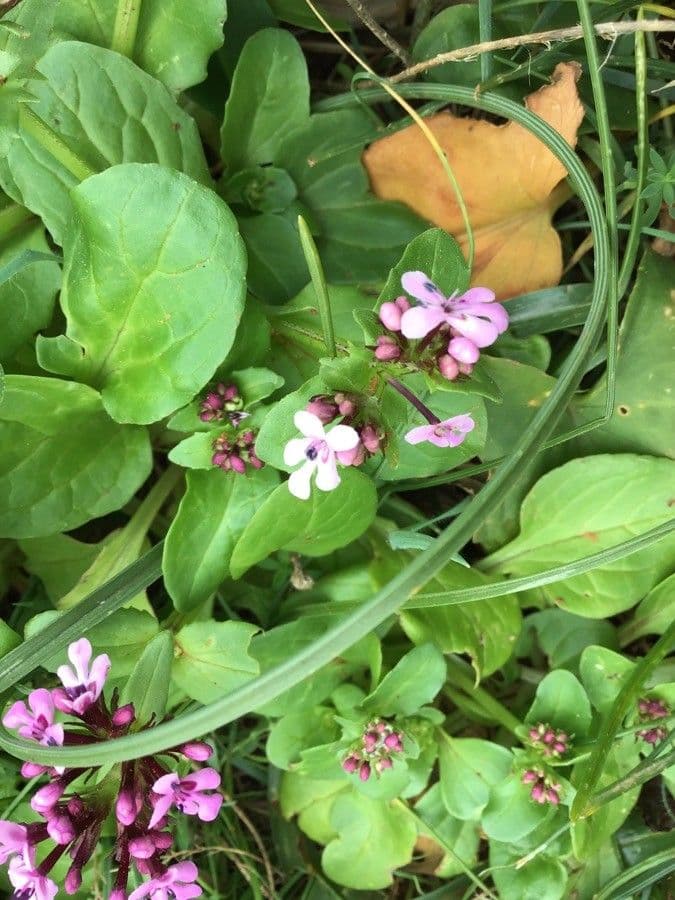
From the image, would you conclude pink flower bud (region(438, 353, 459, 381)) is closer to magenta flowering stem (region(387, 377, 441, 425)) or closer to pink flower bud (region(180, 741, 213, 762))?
magenta flowering stem (region(387, 377, 441, 425))

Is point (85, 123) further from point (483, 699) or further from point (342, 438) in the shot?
point (483, 699)

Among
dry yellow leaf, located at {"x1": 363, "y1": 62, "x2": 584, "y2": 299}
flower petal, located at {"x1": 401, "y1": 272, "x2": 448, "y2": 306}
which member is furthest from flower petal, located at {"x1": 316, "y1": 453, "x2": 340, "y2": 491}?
dry yellow leaf, located at {"x1": 363, "y1": 62, "x2": 584, "y2": 299}

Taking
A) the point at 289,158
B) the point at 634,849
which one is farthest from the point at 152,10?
the point at 634,849

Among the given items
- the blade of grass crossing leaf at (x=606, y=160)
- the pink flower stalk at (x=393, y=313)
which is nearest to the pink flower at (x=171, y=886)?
the pink flower stalk at (x=393, y=313)

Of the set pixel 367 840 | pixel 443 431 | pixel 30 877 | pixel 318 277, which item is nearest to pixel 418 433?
pixel 443 431

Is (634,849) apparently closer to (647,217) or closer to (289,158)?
(647,217)

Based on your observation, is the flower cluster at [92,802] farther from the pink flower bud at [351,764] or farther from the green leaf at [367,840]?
the green leaf at [367,840]
